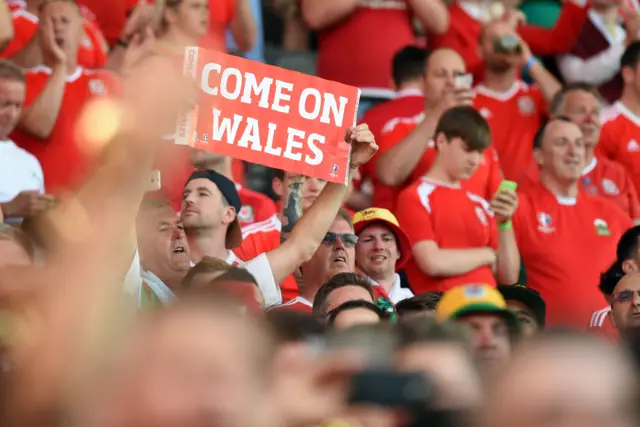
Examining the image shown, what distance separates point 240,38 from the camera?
7.40 metres

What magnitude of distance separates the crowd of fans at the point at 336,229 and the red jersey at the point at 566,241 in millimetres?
13

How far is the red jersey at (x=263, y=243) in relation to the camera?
5426mm

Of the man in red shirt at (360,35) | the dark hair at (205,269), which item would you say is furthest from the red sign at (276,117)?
the man in red shirt at (360,35)

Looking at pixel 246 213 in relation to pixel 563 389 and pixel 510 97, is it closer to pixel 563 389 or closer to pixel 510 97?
pixel 510 97

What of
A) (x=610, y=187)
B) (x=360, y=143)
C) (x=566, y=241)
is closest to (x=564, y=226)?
(x=566, y=241)

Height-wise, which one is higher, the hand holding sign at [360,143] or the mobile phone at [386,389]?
the hand holding sign at [360,143]

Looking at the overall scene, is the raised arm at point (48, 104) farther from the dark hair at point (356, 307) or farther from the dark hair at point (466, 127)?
the dark hair at point (356, 307)

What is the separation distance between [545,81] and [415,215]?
194cm

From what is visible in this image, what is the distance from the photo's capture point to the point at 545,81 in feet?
24.3

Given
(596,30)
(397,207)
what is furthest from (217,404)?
(596,30)

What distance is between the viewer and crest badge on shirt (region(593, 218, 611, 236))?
6.18m

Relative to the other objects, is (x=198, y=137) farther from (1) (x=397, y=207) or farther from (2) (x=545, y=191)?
(2) (x=545, y=191)

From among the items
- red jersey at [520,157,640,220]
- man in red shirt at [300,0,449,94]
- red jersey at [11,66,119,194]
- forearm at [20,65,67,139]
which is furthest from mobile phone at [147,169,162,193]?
man in red shirt at [300,0,449,94]

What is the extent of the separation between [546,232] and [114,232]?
13.9ft
